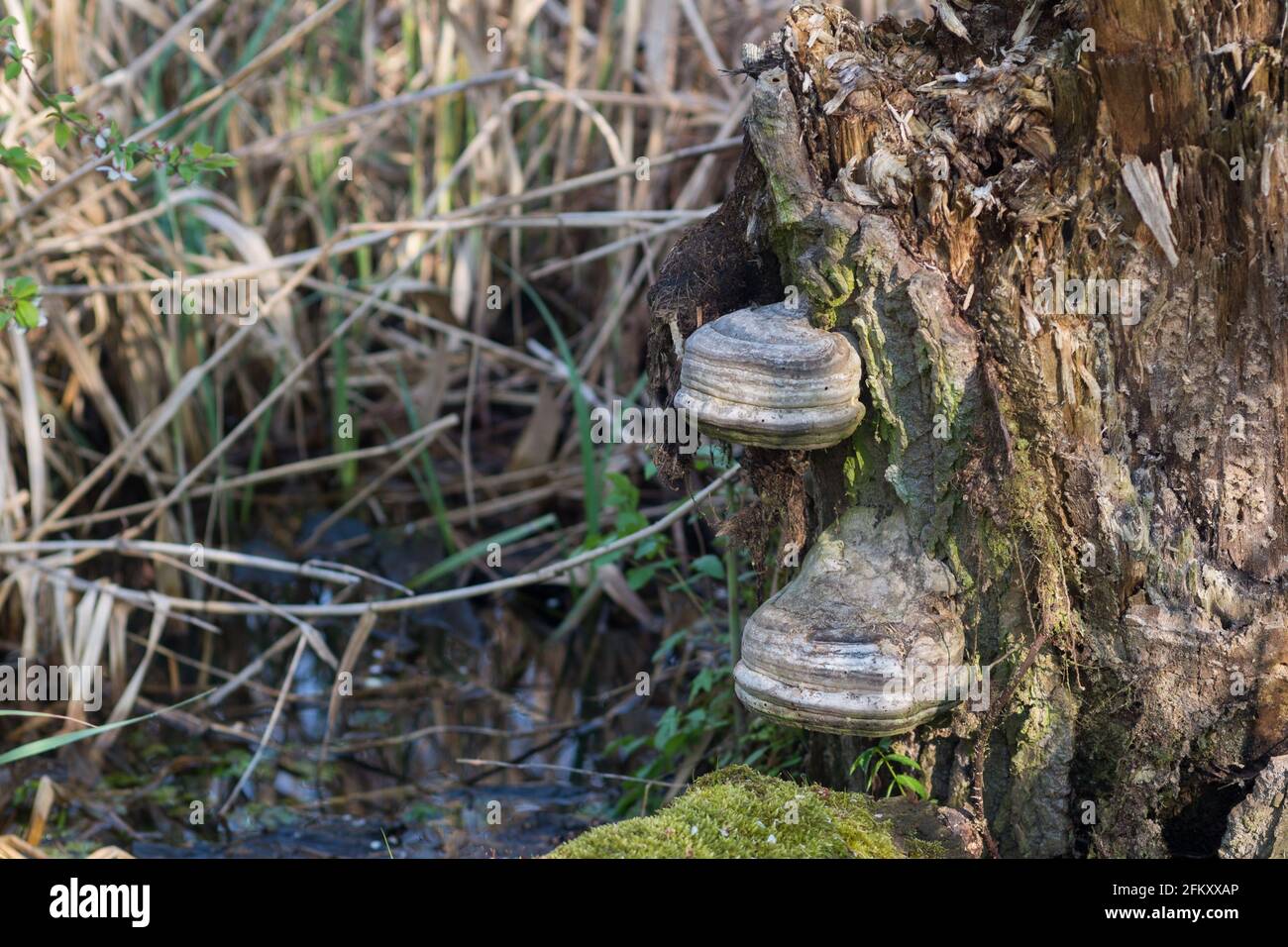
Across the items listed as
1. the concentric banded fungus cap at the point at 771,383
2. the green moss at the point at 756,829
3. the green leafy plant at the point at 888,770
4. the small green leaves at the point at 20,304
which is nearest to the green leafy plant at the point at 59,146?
the small green leaves at the point at 20,304

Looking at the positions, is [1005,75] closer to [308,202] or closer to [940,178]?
[940,178]

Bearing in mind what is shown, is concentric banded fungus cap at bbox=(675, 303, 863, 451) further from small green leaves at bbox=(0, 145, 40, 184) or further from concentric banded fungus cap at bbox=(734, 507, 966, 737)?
small green leaves at bbox=(0, 145, 40, 184)

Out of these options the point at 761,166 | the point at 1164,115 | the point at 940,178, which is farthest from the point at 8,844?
the point at 1164,115

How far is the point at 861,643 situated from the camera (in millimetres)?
2412

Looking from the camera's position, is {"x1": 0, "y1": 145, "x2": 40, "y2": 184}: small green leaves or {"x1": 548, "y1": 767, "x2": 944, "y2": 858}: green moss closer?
{"x1": 548, "y1": 767, "x2": 944, "y2": 858}: green moss

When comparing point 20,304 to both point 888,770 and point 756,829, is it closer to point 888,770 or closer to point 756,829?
point 756,829

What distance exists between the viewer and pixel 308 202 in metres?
5.86

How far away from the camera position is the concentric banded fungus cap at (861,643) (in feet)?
7.84

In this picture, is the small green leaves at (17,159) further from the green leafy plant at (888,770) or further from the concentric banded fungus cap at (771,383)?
the green leafy plant at (888,770)

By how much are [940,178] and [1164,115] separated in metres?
0.43

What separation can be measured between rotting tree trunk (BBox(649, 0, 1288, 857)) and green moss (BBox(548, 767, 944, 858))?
295mm

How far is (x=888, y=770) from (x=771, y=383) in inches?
38.1

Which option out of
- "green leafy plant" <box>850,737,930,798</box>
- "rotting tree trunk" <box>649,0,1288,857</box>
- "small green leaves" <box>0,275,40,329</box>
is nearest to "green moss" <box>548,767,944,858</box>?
"green leafy plant" <box>850,737,930,798</box>

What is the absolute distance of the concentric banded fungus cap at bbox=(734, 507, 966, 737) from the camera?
2.39 m
